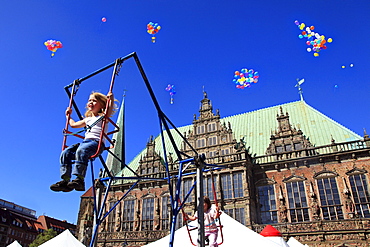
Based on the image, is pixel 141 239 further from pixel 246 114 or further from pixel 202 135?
pixel 246 114

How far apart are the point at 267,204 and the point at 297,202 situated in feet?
6.68

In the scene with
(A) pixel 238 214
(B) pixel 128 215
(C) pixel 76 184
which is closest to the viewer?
(C) pixel 76 184

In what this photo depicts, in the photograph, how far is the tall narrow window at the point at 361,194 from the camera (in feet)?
58.1

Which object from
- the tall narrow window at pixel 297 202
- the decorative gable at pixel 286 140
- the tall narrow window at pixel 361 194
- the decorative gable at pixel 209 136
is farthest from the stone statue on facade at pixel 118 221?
the tall narrow window at pixel 361 194

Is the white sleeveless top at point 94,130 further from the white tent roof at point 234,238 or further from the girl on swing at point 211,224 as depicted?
the white tent roof at point 234,238

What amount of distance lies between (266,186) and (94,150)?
19166 millimetres

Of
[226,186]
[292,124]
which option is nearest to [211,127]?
[226,186]

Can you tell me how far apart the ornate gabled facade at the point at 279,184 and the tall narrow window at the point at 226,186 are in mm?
74

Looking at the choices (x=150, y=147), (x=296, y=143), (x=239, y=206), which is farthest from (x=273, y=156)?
(x=150, y=147)

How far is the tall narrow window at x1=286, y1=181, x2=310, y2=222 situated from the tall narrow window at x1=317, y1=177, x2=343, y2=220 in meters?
1.07

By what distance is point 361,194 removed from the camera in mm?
18203

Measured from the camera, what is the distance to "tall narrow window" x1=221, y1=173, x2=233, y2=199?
819 inches

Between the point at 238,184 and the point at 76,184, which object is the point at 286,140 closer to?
the point at 238,184

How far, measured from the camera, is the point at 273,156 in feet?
72.6
